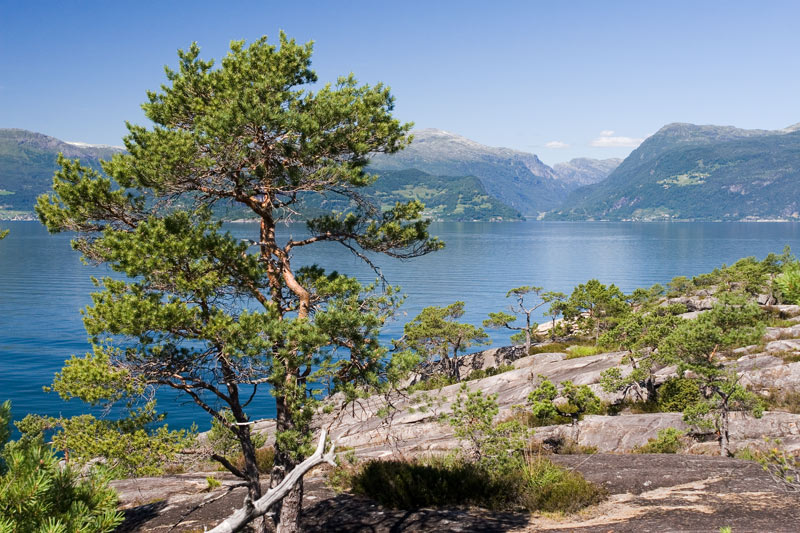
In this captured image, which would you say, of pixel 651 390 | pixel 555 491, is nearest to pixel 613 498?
pixel 555 491

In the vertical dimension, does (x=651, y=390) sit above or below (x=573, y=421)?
below

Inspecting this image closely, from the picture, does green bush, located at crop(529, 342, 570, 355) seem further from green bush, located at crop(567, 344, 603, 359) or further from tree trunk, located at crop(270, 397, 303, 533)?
tree trunk, located at crop(270, 397, 303, 533)

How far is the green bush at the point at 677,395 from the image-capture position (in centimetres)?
2634

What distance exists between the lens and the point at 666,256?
538ft

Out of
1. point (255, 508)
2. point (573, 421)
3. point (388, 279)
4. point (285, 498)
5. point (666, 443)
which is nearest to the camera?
point (255, 508)

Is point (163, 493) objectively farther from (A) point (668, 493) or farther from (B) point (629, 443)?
(B) point (629, 443)

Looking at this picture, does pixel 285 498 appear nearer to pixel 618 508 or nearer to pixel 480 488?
pixel 480 488

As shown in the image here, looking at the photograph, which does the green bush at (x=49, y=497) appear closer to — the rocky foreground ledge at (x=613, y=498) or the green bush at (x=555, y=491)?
the rocky foreground ledge at (x=613, y=498)

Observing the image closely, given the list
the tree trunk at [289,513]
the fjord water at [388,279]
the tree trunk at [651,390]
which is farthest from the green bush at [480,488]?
the tree trunk at [651,390]

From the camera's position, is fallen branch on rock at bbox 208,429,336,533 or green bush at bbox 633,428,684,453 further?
green bush at bbox 633,428,684,453

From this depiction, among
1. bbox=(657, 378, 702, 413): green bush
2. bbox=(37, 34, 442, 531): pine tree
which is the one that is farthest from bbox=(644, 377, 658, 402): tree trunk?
bbox=(37, 34, 442, 531): pine tree

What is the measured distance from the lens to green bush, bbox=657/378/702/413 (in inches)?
1037

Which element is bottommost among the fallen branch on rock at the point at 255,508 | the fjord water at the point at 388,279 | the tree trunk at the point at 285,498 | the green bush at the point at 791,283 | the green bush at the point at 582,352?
the fjord water at the point at 388,279

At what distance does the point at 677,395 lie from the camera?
26906mm
